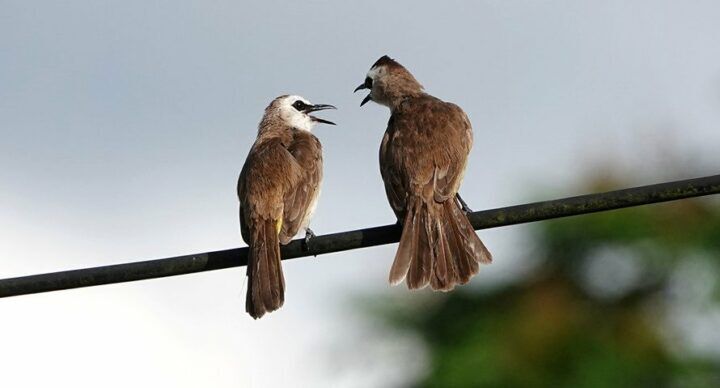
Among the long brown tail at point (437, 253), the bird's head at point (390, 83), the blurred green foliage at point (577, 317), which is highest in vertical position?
the bird's head at point (390, 83)

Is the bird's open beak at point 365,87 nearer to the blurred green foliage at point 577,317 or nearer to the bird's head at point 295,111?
the bird's head at point 295,111

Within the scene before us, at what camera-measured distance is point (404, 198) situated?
12.3 meters

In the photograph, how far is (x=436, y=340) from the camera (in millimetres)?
25484

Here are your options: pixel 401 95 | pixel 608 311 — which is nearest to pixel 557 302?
pixel 608 311

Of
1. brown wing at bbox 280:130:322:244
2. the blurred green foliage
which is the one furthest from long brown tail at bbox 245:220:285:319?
the blurred green foliage

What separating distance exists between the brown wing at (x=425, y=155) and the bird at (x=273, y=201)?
64cm

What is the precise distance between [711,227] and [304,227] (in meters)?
16.9

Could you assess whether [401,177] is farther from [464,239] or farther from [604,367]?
[604,367]

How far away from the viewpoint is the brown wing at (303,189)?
40.3ft

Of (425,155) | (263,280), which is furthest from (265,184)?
(425,155)

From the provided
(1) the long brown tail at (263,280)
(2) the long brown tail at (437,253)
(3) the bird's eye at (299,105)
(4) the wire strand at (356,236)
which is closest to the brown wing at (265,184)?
(1) the long brown tail at (263,280)

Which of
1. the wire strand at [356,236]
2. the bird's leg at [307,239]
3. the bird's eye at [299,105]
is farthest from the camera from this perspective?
the bird's eye at [299,105]

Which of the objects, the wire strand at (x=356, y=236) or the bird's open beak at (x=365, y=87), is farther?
the bird's open beak at (x=365, y=87)

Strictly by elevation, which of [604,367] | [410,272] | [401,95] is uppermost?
[401,95]
